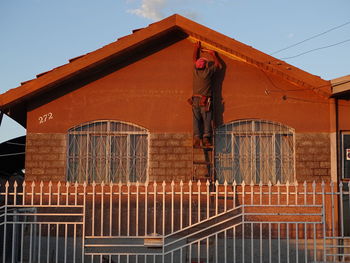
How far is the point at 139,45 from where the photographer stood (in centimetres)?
1491

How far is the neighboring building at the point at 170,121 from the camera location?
14.9m

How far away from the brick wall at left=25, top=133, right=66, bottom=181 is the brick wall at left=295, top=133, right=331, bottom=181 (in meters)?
5.97

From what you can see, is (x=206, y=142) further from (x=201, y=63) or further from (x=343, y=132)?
(x=343, y=132)

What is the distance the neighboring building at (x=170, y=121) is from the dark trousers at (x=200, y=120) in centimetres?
33

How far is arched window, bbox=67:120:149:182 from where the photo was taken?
14984mm

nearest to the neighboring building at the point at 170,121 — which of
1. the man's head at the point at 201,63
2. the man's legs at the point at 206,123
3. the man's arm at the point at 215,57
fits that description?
the man's arm at the point at 215,57

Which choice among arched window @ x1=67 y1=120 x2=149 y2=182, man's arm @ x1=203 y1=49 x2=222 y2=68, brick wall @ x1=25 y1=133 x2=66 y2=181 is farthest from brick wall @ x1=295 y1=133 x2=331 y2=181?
brick wall @ x1=25 y1=133 x2=66 y2=181

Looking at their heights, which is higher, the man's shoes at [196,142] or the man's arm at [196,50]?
the man's arm at [196,50]

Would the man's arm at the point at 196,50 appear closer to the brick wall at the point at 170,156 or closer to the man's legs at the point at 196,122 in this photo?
the man's legs at the point at 196,122

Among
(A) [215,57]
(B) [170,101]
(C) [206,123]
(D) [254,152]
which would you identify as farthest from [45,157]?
(D) [254,152]

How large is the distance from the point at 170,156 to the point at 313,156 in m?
3.62

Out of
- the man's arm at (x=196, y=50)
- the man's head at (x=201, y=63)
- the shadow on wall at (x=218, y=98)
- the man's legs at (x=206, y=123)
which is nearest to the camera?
the man's legs at (x=206, y=123)

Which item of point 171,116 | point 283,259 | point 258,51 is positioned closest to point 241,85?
point 258,51

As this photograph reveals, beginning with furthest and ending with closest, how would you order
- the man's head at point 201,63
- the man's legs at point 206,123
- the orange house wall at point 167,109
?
the orange house wall at point 167,109 < the man's head at point 201,63 < the man's legs at point 206,123
